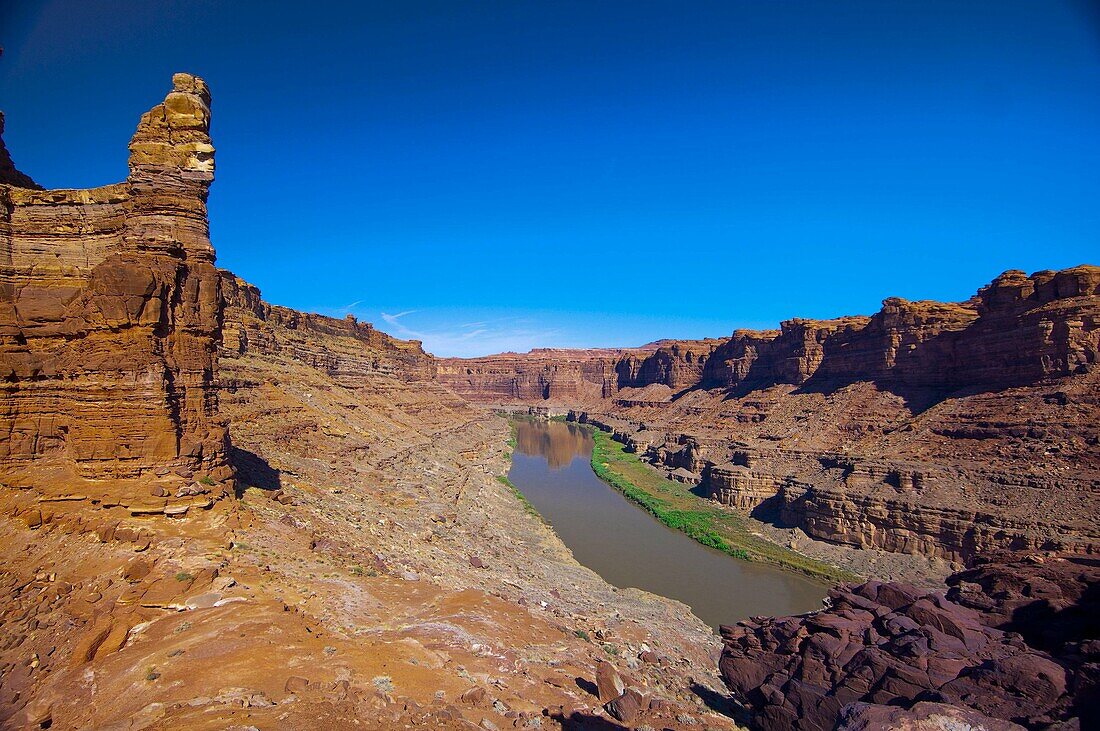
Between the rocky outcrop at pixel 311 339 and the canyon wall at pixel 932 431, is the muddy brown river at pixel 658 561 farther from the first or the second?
the rocky outcrop at pixel 311 339

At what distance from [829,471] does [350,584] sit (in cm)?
2924

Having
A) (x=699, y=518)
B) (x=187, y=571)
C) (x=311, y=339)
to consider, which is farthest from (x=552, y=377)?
(x=187, y=571)

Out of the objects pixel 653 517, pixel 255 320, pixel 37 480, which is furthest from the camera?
pixel 255 320

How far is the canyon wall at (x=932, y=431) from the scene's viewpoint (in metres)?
23.4

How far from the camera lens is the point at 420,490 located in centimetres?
2811

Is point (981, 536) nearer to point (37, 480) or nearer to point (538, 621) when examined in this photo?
point (538, 621)

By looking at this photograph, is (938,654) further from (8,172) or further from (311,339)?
(311,339)

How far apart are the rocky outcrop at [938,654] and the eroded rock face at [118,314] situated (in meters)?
13.4

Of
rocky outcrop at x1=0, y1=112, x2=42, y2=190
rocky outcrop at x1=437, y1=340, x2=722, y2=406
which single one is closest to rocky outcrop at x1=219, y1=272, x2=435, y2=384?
rocky outcrop at x1=0, y1=112, x2=42, y2=190

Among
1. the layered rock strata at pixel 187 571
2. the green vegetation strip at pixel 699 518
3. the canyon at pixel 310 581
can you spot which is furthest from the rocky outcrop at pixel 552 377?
the layered rock strata at pixel 187 571

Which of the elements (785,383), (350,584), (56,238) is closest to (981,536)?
(350,584)

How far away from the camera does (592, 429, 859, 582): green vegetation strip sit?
25.8m

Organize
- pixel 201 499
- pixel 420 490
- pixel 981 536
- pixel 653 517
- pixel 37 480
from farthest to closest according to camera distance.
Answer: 1. pixel 653 517
2. pixel 420 490
3. pixel 981 536
4. pixel 201 499
5. pixel 37 480

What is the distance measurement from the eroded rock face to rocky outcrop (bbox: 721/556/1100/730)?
1344 centimetres
